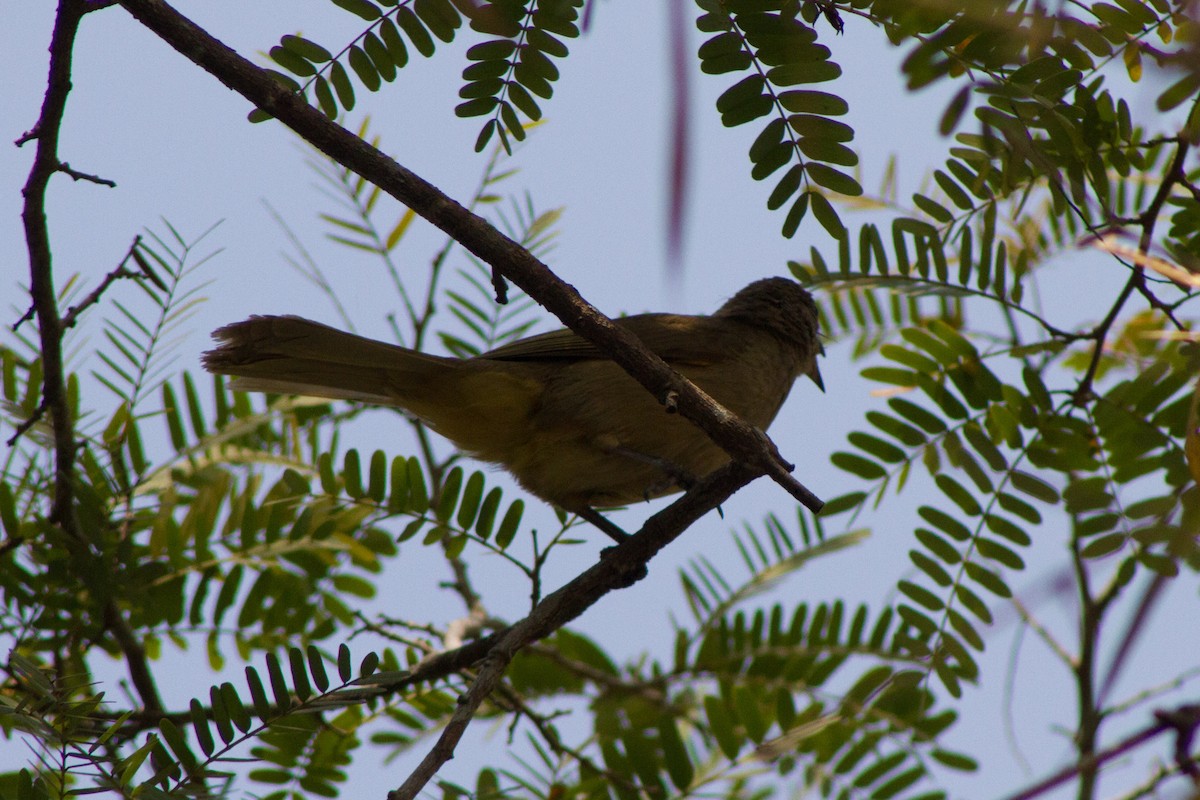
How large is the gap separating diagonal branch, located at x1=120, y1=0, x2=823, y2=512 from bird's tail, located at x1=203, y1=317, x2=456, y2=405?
1926 mm

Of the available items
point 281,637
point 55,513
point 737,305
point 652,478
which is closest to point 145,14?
point 55,513

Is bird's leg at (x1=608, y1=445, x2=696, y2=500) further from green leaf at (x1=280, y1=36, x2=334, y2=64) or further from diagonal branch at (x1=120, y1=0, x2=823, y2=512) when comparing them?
green leaf at (x1=280, y1=36, x2=334, y2=64)

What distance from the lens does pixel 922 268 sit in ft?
12.6

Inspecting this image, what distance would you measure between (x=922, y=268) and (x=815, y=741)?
1.70m

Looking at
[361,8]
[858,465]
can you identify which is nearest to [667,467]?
[858,465]

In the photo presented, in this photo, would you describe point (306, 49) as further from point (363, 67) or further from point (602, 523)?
point (602, 523)

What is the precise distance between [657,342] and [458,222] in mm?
2902

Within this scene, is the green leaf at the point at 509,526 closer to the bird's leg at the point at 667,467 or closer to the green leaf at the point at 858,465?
the bird's leg at the point at 667,467

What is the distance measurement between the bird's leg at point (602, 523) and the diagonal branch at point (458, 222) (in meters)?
2.13

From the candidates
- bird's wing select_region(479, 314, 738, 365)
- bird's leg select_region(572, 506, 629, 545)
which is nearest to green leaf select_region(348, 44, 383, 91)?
bird's wing select_region(479, 314, 738, 365)

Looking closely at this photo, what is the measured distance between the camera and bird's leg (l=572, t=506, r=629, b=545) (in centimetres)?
504

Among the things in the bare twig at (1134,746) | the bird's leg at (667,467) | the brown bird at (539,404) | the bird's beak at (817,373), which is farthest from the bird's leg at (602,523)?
the bare twig at (1134,746)

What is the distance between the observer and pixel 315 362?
15.7 feet

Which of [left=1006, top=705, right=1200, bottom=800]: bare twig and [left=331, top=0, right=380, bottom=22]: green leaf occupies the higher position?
[left=331, top=0, right=380, bottom=22]: green leaf
